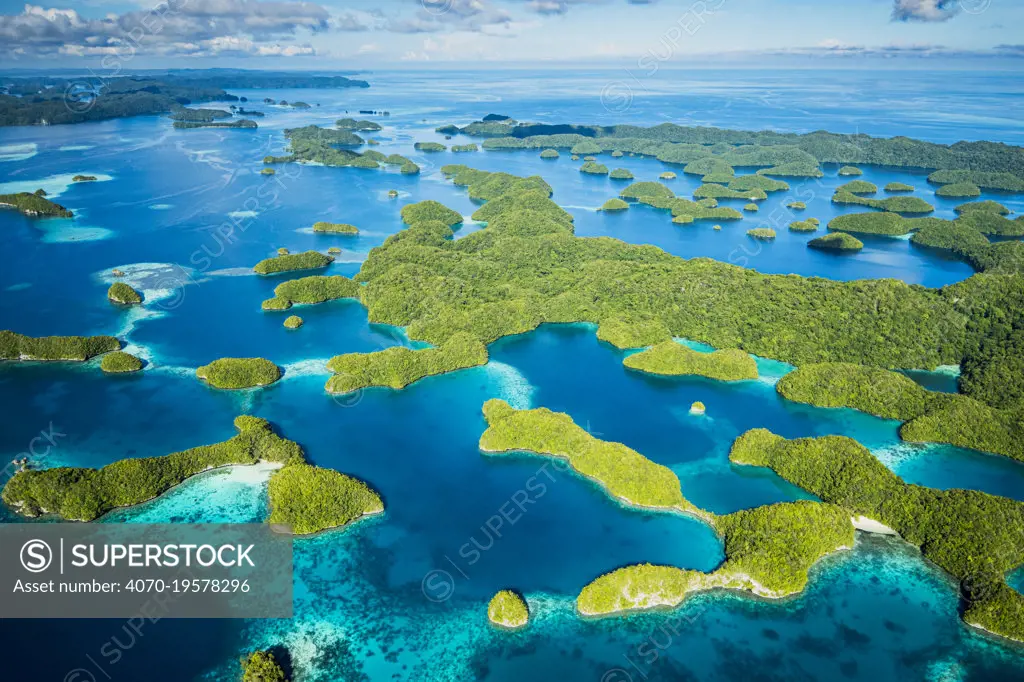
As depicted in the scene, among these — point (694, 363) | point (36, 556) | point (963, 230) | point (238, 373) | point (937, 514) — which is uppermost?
point (963, 230)

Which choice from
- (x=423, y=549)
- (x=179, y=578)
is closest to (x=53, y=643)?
(x=179, y=578)

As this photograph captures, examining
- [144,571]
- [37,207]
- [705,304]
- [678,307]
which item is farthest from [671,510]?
[37,207]

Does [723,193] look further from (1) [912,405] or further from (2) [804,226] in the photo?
(1) [912,405]

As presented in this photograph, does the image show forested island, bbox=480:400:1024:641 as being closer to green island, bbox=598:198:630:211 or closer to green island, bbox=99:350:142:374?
green island, bbox=99:350:142:374

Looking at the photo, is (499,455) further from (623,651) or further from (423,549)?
(623,651)

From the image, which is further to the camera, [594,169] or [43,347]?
[594,169]

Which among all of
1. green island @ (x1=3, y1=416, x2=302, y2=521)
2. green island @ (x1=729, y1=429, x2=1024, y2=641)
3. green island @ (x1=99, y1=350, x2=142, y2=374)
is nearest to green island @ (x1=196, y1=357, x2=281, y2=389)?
green island @ (x1=99, y1=350, x2=142, y2=374)

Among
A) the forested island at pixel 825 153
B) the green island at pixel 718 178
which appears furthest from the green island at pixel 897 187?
the green island at pixel 718 178
